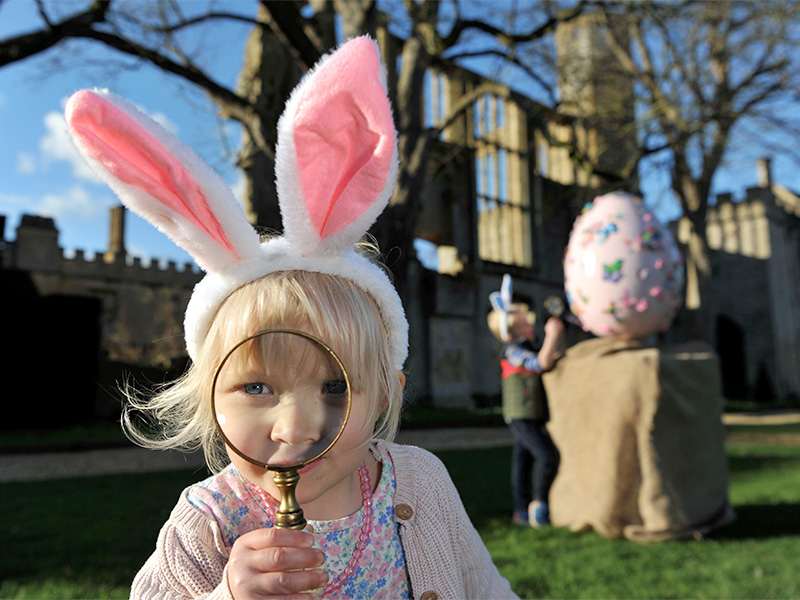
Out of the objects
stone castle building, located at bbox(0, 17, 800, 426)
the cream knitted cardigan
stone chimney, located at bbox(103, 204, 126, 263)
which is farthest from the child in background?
stone chimney, located at bbox(103, 204, 126, 263)

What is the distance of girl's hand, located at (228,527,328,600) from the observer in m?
0.96

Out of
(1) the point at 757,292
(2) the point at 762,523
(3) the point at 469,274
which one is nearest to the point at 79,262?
(3) the point at 469,274

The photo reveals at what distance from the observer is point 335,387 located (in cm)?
110

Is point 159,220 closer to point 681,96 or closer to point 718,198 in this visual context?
point 681,96

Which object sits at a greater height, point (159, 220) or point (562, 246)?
point (562, 246)

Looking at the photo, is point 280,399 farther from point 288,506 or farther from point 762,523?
point 762,523

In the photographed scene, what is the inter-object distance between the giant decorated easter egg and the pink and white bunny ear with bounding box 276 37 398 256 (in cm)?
349

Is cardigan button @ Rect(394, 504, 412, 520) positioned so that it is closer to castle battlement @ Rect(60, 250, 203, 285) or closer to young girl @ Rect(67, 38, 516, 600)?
young girl @ Rect(67, 38, 516, 600)

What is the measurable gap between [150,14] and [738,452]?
9.97 m

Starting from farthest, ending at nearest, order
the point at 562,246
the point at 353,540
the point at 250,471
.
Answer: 1. the point at 562,246
2. the point at 353,540
3. the point at 250,471

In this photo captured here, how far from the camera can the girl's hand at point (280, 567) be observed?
960 mm

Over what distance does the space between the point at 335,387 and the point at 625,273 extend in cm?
367

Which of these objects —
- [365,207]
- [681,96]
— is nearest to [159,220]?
[365,207]

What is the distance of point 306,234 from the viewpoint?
Answer: 120 cm
